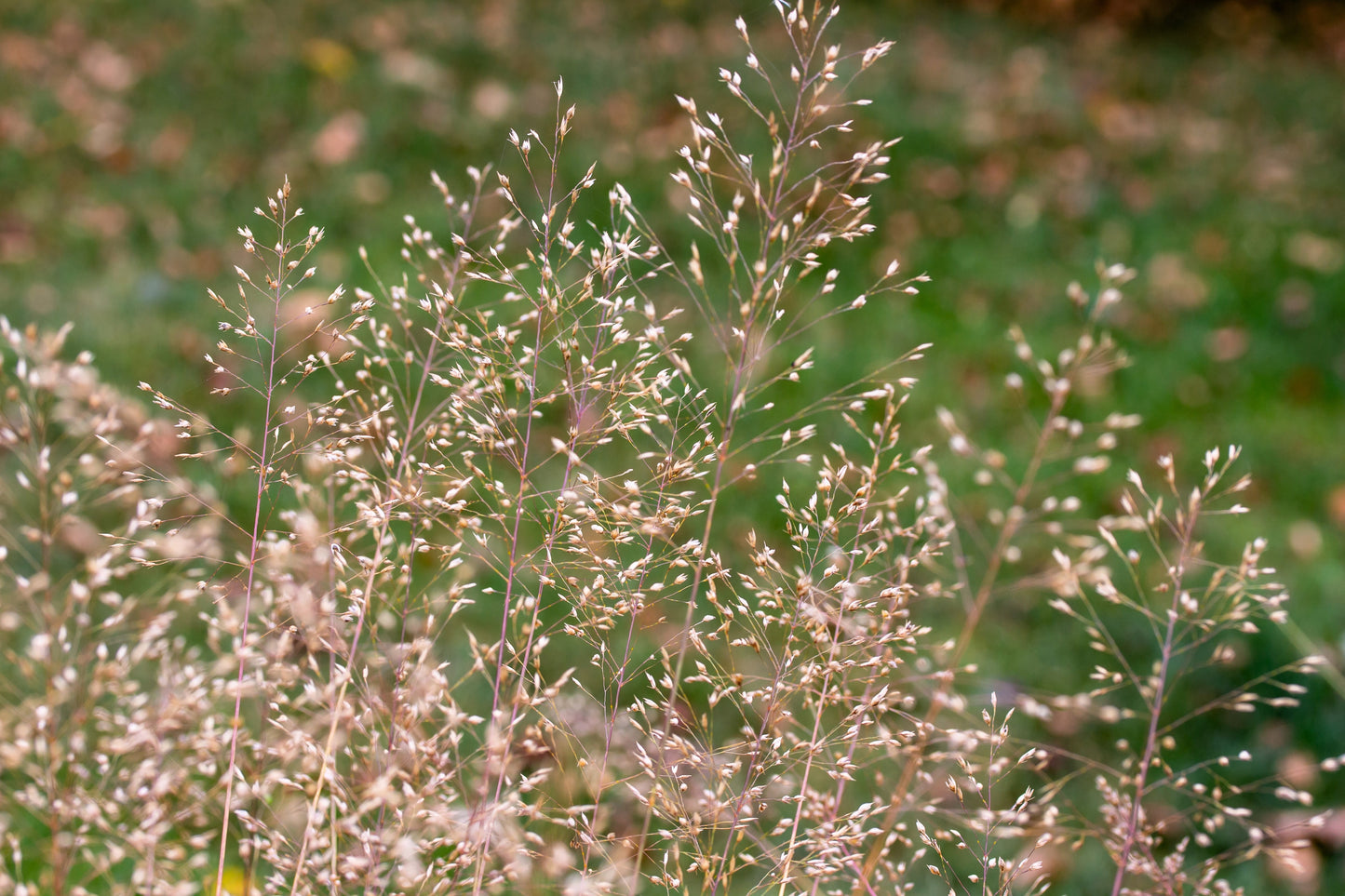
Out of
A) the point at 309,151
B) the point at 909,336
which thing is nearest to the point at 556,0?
the point at 309,151

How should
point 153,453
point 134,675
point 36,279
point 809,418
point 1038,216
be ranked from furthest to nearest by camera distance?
point 1038,216
point 36,279
point 809,418
point 153,453
point 134,675

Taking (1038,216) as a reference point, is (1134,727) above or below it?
below

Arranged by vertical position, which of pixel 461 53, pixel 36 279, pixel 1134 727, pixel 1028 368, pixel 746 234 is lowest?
pixel 1134 727

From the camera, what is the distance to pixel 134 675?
2709 millimetres

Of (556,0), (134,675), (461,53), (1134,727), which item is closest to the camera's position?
(134,675)

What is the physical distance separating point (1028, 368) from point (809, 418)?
120cm

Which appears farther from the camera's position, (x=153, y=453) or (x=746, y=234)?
(x=746, y=234)

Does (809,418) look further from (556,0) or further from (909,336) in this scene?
(556,0)

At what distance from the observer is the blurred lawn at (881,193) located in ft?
14.2

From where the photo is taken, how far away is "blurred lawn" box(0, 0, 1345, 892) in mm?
4328

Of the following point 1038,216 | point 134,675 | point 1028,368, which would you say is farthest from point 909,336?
point 134,675

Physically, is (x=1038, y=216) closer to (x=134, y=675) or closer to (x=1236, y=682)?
(x=1236, y=682)

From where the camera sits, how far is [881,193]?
583cm

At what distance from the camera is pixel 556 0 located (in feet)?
25.7
